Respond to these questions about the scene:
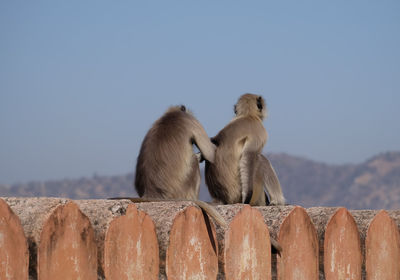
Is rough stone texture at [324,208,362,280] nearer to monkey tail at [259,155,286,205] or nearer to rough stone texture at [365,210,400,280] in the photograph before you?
rough stone texture at [365,210,400,280]

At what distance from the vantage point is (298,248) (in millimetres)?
3928

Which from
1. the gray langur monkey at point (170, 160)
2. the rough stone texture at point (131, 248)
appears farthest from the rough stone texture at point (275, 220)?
the gray langur monkey at point (170, 160)

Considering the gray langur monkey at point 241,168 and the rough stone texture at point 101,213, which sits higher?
the gray langur monkey at point 241,168

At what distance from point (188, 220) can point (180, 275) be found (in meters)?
0.27

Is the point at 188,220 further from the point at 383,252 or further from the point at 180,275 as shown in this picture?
the point at 383,252

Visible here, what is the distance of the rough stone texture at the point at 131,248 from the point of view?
2.95 metres

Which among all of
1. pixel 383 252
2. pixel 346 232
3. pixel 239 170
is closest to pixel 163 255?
pixel 346 232

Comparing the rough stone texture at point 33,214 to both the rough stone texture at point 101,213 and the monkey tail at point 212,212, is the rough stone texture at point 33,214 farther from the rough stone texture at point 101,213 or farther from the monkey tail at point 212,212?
the monkey tail at point 212,212

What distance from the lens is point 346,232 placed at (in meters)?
4.25

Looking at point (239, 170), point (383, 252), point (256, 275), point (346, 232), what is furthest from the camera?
point (239, 170)

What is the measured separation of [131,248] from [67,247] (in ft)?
1.11

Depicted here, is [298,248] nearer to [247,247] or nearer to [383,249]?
[247,247]

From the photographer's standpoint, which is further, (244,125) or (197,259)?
(244,125)

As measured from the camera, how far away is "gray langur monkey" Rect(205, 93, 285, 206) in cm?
594
